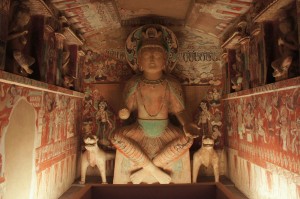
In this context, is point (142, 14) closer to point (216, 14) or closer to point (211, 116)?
point (216, 14)

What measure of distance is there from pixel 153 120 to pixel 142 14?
7.01ft

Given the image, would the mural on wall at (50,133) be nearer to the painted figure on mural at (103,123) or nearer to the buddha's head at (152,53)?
the painted figure on mural at (103,123)

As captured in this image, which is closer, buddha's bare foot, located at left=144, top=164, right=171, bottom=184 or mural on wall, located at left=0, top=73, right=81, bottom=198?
mural on wall, located at left=0, top=73, right=81, bottom=198

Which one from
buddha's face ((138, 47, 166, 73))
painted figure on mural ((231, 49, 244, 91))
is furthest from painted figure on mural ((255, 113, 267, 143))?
buddha's face ((138, 47, 166, 73))

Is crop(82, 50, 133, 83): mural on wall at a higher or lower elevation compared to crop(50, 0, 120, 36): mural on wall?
lower

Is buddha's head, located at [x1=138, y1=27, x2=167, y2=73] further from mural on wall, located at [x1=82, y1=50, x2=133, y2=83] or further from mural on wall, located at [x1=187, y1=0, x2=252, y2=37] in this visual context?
mural on wall, located at [x1=187, y1=0, x2=252, y2=37]

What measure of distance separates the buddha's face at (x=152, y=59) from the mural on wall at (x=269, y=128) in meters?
1.51

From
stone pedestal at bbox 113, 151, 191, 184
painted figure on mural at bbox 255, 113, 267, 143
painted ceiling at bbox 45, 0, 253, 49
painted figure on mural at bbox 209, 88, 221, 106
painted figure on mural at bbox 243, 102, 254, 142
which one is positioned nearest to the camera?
painted figure on mural at bbox 255, 113, 267, 143

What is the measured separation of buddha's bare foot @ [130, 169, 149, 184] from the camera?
410 cm

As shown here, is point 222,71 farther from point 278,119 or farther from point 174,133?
point 278,119

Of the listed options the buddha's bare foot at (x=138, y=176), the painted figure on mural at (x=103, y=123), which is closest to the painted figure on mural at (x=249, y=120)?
the buddha's bare foot at (x=138, y=176)

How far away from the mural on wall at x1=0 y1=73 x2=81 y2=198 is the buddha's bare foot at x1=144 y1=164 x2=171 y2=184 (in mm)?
1408

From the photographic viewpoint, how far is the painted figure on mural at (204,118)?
4.87 metres

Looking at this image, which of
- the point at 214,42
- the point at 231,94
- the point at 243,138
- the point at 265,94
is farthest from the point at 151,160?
the point at 214,42
